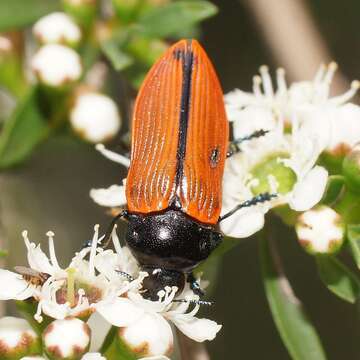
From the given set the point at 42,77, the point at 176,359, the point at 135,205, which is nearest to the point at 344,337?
the point at 176,359

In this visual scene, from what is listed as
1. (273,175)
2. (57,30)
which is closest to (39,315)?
(273,175)

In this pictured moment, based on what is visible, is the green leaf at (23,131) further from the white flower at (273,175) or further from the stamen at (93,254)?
the white flower at (273,175)

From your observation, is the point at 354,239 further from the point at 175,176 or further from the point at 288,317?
the point at 175,176

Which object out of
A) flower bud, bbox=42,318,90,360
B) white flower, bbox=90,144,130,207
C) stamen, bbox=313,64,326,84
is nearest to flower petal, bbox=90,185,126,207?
white flower, bbox=90,144,130,207

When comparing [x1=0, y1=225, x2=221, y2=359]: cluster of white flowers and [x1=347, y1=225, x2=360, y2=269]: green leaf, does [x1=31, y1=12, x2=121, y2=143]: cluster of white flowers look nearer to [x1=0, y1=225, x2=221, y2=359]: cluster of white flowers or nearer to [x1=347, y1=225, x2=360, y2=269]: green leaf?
[x1=0, y1=225, x2=221, y2=359]: cluster of white flowers

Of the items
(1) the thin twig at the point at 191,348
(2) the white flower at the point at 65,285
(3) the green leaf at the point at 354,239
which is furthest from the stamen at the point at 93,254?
(3) the green leaf at the point at 354,239

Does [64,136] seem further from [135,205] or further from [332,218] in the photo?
[332,218]
